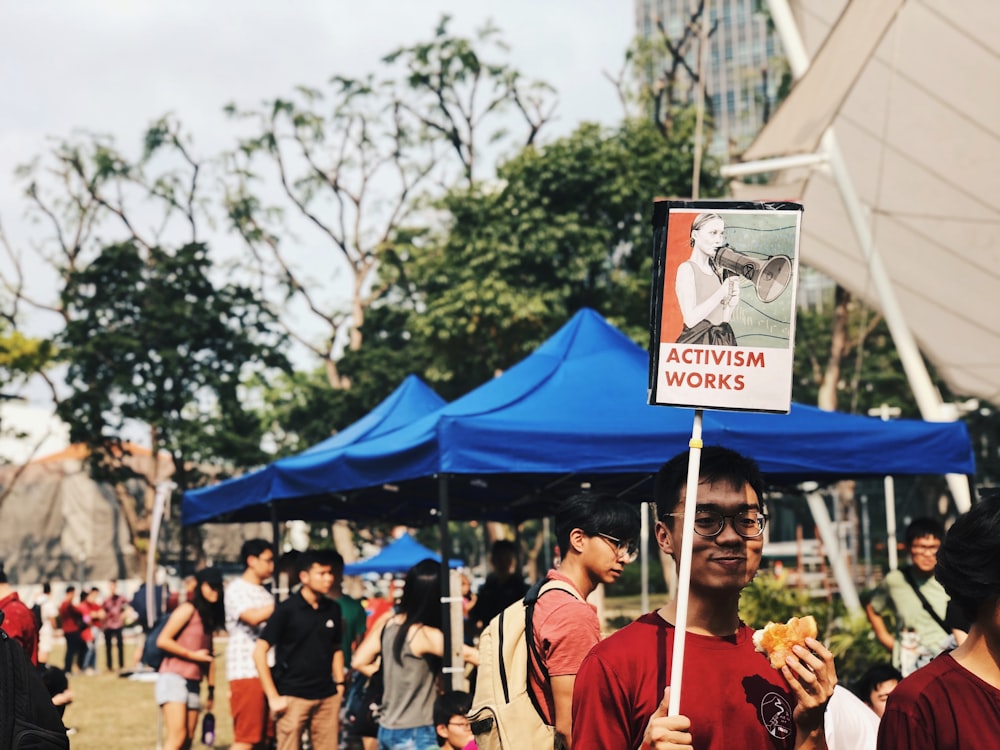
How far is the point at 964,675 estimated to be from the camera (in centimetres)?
248

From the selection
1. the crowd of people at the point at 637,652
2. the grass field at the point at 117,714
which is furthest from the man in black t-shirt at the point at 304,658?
the grass field at the point at 117,714

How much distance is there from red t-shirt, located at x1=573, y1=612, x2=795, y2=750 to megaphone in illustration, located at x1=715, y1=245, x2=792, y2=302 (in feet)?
2.83

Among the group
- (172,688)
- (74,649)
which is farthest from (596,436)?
(74,649)

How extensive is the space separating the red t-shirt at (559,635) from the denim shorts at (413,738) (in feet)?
9.57

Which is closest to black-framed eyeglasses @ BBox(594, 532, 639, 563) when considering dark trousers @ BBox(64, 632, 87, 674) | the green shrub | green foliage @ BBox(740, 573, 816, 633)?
the green shrub

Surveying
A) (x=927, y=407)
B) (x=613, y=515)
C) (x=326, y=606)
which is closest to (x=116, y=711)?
(x=326, y=606)

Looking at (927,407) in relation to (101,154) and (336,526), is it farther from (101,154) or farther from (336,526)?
(101,154)

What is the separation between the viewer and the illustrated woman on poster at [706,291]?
3086mm

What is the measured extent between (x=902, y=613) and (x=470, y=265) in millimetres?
21880

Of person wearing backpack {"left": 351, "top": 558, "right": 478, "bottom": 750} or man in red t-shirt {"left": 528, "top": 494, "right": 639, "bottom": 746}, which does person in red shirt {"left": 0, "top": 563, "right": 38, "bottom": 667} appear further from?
man in red t-shirt {"left": 528, "top": 494, "right": 639, "bottom": 746}

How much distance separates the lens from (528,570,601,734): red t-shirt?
4219 millimetres

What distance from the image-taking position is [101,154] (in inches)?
1400

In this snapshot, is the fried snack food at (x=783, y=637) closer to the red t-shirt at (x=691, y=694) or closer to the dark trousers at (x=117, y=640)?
the red t-shirt at (x=691, y=694)

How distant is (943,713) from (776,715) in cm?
38
